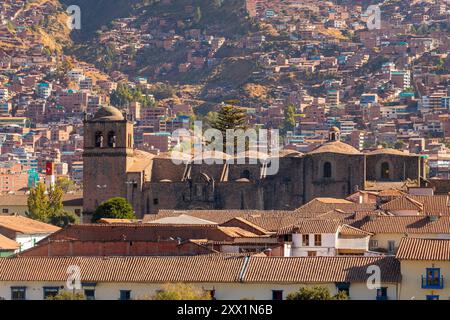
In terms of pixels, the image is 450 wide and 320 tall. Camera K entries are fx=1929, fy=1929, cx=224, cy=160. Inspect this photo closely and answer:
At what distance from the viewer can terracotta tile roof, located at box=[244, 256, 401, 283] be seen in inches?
1758

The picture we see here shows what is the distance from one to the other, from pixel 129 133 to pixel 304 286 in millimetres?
62027

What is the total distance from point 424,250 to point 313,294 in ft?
13.3

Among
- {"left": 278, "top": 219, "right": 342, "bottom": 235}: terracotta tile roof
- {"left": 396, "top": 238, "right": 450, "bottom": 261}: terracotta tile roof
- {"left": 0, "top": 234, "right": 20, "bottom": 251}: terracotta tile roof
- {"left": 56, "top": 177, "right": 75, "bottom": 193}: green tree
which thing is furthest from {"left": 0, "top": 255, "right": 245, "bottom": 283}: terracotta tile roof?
{"left": 56, "top": 177, "right": 75, "bottom": 193}: green tree

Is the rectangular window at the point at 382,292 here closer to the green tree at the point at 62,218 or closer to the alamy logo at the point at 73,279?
the alamy logo at the point at 73,279

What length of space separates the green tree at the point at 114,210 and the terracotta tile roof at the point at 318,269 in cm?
4572

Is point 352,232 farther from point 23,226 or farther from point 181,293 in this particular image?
point 23,226

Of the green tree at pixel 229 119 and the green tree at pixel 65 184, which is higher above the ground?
the green tree at pixel 229 119

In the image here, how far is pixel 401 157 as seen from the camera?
10588 centimetres

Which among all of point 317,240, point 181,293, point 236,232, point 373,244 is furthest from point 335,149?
point 181,293

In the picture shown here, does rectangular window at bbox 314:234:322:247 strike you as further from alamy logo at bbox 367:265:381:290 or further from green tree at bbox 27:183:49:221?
green tree at bbox 27:183:49:221

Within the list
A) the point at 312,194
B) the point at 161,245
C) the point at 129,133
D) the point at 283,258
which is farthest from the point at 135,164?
the point at 283,258

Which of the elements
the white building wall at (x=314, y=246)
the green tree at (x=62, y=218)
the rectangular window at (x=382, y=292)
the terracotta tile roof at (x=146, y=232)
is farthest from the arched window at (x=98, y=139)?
the rectangular window at (x=382, y=292)

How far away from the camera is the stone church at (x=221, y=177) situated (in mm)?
102562

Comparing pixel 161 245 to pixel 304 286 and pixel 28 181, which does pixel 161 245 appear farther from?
pixel 28 181
